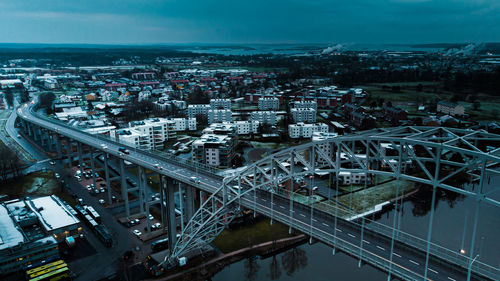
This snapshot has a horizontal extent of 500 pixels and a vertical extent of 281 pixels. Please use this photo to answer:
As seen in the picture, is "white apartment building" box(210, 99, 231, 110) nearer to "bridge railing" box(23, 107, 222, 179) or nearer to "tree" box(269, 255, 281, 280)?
"bridge railing" box(23, 107, 222, 179)

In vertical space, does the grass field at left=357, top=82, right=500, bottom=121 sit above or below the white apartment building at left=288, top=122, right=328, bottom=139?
above

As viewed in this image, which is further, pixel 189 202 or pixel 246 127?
pixel 246 127

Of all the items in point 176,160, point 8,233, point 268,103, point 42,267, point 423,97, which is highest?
point 423,97

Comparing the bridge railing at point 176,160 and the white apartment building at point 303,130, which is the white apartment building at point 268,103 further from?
the bridge railing at point 176,160

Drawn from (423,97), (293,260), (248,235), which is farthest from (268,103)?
(293,260)

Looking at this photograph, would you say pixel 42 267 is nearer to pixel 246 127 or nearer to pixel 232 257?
pixel 232 257

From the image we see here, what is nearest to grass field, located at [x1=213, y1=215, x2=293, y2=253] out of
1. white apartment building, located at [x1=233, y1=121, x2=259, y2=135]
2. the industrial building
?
the industrial building

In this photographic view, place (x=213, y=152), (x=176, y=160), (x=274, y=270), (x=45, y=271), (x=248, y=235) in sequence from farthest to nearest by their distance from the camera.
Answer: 1. (x=213, y=152)
2. (x=176, y=160)
3. (x=248, y=235)
4. (x=274, y=270)
5. (x=45, y=271)

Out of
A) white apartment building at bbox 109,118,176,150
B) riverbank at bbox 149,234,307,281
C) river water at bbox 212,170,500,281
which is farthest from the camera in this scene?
white apartment building at bbox 109,118,176,150
